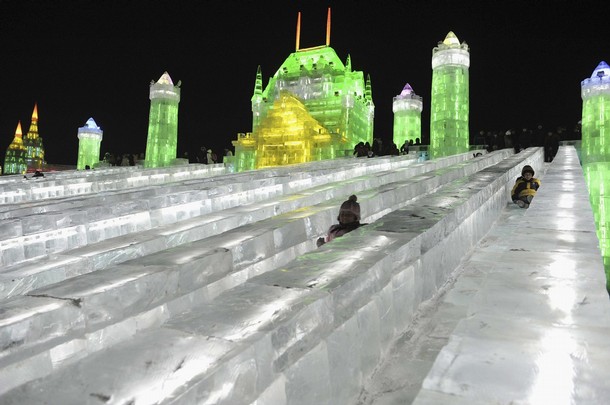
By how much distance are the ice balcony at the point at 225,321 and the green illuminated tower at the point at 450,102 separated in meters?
17.4

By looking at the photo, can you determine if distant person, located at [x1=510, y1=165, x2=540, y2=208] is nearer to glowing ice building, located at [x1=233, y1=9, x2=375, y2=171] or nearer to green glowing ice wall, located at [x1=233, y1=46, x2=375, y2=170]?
green glowing ice wall, located at [x1=233, y1=46, x2=375, y2=170]

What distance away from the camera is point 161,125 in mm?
23656

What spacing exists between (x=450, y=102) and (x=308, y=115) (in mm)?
9540

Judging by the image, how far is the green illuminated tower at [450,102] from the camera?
65.5 ft

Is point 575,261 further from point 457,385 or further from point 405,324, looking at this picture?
point 457,385

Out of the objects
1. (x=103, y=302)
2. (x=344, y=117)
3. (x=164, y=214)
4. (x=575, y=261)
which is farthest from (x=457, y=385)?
(x=344, y=117)

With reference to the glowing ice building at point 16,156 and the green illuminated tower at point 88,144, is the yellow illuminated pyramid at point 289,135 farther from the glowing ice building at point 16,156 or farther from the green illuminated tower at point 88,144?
the glowing ice building at point 16,156

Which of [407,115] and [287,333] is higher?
[407,115]

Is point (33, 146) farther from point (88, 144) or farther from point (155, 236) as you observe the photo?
point (155, 236)

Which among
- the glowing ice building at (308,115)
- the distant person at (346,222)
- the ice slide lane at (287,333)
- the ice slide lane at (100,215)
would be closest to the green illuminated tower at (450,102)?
the glowing ice building at (308,115)

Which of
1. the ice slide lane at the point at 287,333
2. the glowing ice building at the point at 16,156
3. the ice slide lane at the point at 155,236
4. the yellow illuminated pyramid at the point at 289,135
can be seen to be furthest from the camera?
the glowing ice building at the point at 16,156

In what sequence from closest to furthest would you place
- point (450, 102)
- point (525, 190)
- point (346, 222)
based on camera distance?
point (346, 222) → point (525, 190) → point (450, 102)

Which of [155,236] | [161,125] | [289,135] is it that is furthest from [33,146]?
[155,236]

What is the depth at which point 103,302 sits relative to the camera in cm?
208
